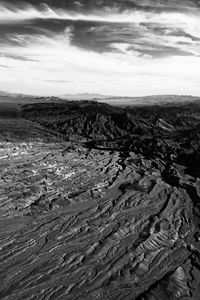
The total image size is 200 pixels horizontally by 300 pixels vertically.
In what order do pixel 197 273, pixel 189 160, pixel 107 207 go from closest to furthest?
pixel 197 273, pixel 107 207, pixel 189 160

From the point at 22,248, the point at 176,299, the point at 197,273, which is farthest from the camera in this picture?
the point at 22,248

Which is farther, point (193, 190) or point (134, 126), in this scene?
point (134, 126)

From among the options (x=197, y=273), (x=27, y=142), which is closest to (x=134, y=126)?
(x=27, y=142)

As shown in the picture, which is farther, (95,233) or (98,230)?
(98,230)

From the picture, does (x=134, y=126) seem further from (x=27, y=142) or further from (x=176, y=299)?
(x=176, y=299)
